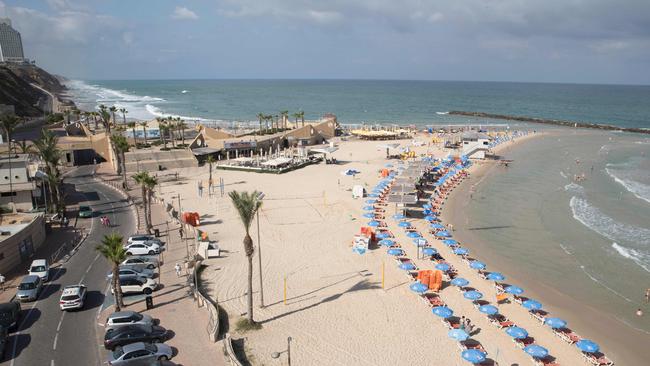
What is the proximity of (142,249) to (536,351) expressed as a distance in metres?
21.0

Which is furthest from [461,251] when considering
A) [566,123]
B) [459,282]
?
[566,123]

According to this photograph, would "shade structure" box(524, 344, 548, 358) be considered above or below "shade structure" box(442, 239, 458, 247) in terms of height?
below

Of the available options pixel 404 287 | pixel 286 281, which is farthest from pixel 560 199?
pixel 286 281

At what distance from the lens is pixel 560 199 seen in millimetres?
41719

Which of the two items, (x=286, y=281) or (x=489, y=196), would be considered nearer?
(x=286, y=281)

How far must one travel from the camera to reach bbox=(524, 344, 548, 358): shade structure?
1745 centimetres

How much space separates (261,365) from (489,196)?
32.6m

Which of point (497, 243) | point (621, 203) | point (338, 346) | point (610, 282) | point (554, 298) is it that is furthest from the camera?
point (621, 203)

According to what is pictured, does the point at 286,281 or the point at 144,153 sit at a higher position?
the point at 144,153

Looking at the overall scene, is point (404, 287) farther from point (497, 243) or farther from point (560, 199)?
point (560, 199)

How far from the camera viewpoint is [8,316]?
18.2 metres

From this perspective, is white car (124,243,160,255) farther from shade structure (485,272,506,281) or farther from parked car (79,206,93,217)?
shade structure (485,272,506,281)

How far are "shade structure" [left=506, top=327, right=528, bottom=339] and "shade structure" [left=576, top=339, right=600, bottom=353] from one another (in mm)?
1991

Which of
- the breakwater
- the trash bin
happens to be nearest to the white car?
the trash bin
